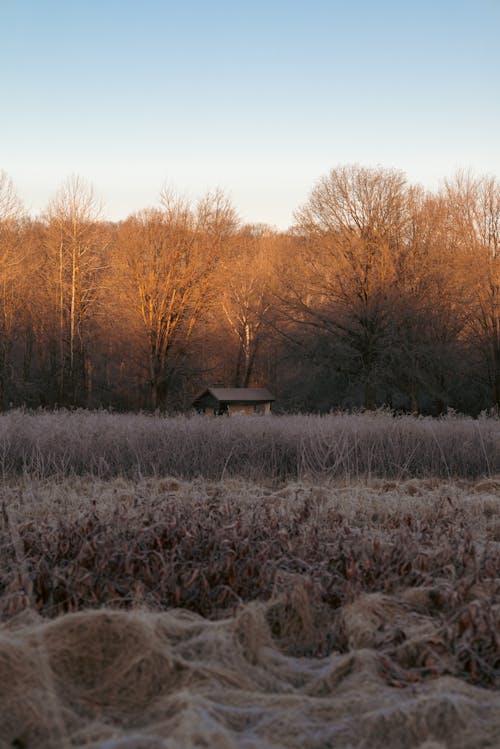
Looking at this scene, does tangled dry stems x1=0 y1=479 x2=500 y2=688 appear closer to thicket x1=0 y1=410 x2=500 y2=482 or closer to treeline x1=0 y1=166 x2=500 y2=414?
thicket x1=0 y1=410 x2=500 y2=482

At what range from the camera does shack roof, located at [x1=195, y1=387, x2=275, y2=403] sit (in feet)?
91.8

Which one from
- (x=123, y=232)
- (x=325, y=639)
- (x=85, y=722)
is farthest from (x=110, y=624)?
(x=123, y=232)

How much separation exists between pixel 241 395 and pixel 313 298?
169 inches

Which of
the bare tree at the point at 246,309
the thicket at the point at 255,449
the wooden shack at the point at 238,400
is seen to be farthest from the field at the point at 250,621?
the bare tree at the point at 246,309

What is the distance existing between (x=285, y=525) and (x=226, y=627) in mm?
2113

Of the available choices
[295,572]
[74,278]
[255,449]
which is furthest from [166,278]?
[295,572]

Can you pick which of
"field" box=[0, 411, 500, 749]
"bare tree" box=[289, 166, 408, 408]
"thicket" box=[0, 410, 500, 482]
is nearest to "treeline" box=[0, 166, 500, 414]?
"bare tree" box=[289, 166, 408, 408]

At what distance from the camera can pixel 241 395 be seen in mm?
28359

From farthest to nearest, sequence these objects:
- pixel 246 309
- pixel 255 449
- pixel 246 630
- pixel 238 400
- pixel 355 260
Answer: pixel 246 309 → pixel 238 400 → pixel 355 260 → pixel 255 449 → pixel 246 630

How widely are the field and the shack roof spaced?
19661mm

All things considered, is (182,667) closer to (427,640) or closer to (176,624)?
(176,624)

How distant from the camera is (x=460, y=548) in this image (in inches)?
214

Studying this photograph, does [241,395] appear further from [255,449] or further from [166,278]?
[255,449]

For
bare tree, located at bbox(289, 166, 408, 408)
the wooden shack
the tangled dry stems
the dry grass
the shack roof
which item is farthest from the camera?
the shack roof
